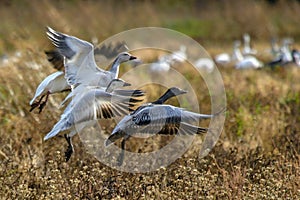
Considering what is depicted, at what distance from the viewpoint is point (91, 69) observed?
19.4ft

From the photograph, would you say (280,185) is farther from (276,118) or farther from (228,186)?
(276,118)

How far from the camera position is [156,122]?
5.43m

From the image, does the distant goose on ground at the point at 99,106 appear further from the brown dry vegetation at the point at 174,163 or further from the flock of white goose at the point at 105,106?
the brown dry vegetation at the point at 174,163

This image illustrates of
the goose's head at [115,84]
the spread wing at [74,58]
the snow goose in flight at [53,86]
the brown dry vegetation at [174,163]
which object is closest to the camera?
the brown dry vegetation at [174,163]

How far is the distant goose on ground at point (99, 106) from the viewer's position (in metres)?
5.60

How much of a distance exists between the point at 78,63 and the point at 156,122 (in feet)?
2.99

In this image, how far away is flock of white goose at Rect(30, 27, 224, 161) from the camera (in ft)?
17.9

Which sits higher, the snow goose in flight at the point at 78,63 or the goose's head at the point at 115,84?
the snow goose in flight at the point at 78,63

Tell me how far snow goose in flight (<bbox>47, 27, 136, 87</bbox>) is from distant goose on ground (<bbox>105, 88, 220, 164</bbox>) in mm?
477


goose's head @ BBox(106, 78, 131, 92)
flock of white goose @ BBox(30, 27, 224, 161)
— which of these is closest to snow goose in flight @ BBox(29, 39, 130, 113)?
flock of white goose @ BBox(30, 27, 224, 161)

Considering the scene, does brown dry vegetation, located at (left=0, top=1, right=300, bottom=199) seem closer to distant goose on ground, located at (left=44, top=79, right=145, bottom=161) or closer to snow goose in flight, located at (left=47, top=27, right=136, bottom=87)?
distant goose on ground, located at (left=44, top=79, right=145, bottom=161)

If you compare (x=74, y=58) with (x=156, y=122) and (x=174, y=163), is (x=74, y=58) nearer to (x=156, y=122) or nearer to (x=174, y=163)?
(x=156, y=122)

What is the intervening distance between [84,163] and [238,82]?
5.66 m

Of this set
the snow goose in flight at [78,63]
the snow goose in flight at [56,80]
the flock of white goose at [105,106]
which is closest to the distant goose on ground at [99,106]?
the flock of white goose at [105,106]
